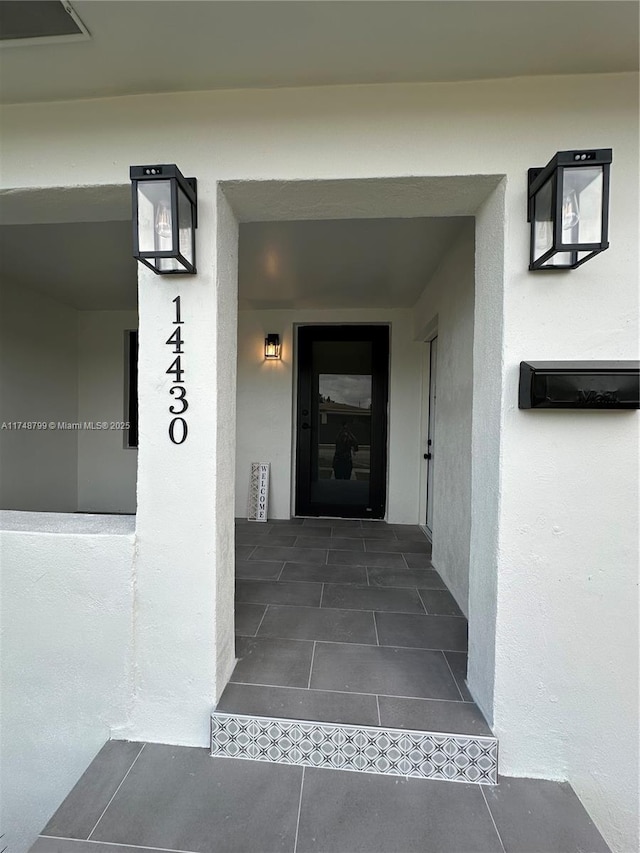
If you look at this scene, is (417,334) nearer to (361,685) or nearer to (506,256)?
(506,256)

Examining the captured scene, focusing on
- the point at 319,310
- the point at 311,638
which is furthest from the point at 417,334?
the point at 311,638

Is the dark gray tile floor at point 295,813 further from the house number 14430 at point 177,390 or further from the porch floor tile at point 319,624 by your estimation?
the house number 14430 at point 177,390

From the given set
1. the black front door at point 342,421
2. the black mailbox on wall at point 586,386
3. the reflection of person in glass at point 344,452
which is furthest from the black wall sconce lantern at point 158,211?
the reflection of person in glass at point 344,452

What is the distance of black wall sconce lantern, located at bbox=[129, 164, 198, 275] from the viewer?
3.68ft

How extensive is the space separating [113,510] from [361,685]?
406 centimetres

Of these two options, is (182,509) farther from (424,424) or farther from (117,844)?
(424,424)

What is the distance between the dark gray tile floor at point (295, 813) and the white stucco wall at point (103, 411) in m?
3.64

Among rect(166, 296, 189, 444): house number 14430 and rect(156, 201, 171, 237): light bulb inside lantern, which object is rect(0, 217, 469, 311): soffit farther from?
rect(166, 296, 189, 444): house number 14430

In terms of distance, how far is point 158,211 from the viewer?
3.79 feet

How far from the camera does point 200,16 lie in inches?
40.0

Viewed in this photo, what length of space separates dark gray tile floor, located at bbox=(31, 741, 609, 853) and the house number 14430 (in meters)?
1.17

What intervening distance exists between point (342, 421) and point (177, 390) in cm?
277

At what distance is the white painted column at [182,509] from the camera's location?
130cm

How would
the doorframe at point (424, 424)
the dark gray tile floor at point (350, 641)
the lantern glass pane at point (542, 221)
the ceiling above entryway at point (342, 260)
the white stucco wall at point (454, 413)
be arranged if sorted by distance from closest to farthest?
the lantern glass pane at point (542, 221) < the dark gray tile floor at point (350, 641) < the white stucco wall at point (454, 413) < the ceiling above entryway at point (342, 260) < the doorframe at point (424, 424)
